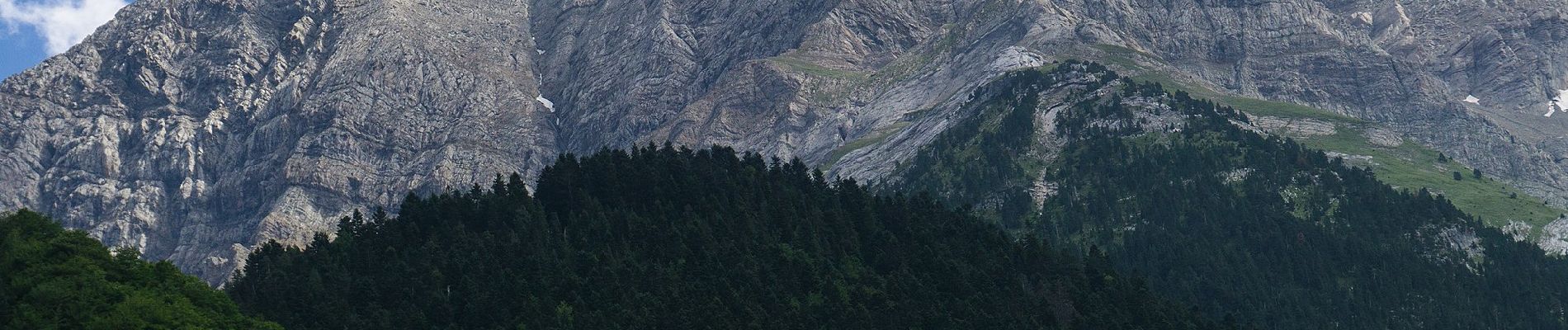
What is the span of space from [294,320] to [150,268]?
720 inches

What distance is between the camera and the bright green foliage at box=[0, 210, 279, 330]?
152375 mm

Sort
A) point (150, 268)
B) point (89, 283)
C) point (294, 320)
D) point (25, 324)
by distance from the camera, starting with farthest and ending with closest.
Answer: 1. point (294, 320)
2. point (150, 268)
3. point (89, 283)
4. point (25, 324)

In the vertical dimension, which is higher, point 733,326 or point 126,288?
point 126,288

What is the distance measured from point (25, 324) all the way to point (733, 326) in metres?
73.1

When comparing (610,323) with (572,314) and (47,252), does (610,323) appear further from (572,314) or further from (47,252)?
(47,252)

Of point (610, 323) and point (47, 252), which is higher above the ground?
point (47, 252)

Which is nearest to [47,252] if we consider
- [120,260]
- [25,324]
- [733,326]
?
[120,260]

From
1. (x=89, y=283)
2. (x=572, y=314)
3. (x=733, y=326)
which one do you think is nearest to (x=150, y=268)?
(x=89, y=283)

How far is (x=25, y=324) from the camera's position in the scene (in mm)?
150000

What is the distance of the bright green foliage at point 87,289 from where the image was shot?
152 meters

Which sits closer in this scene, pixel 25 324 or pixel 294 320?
pixel 25 324

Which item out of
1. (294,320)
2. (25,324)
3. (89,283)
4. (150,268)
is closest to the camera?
Result: (25,324)

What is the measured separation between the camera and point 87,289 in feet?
518

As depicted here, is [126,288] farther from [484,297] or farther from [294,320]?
[484,297]
